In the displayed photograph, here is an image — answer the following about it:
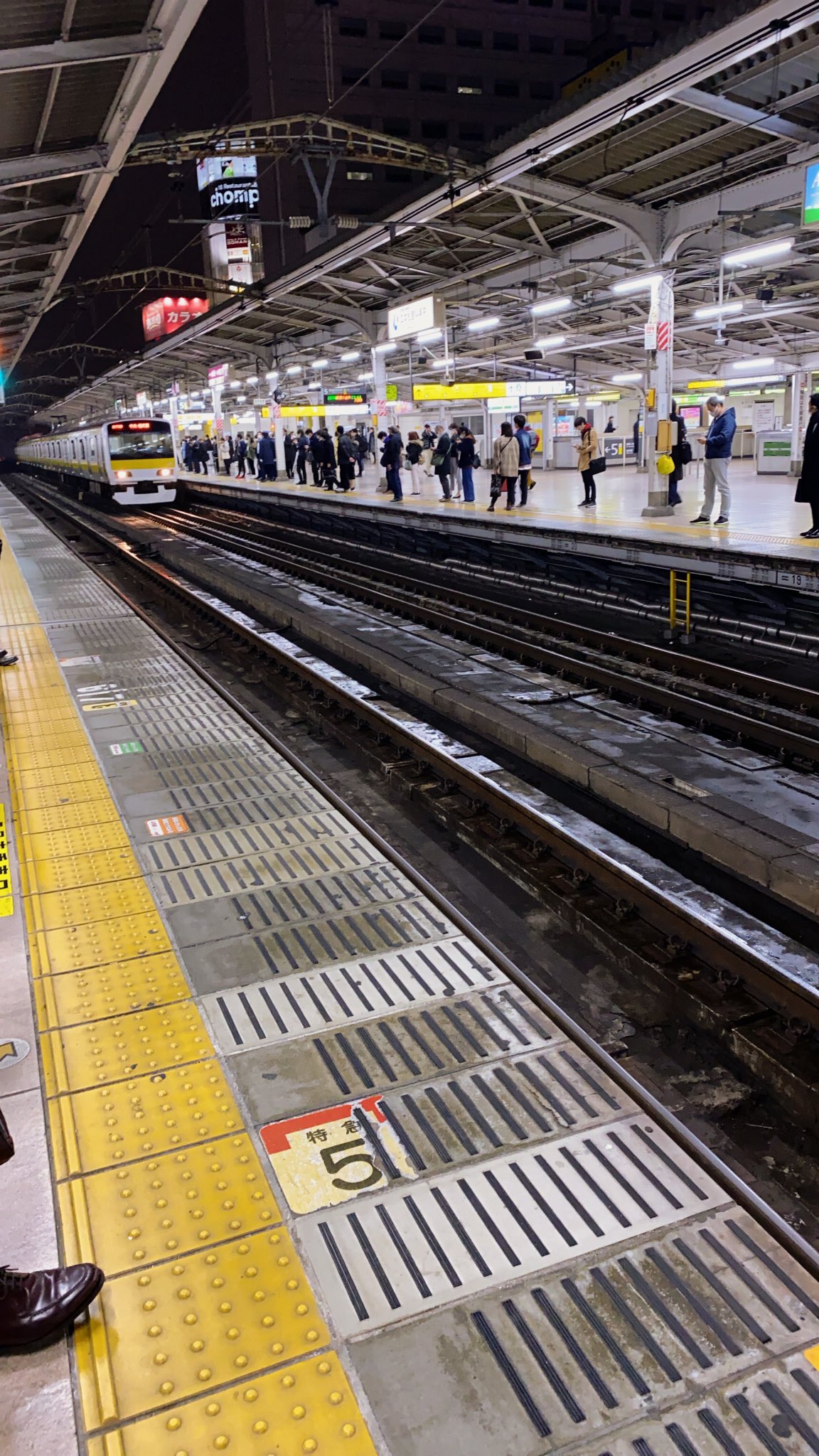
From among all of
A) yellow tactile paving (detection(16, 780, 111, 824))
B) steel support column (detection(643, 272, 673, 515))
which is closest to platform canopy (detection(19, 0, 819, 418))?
steel support column (detection(643, 272, 673, 515))

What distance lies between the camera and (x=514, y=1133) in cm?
310

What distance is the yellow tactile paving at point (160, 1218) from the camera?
2.21m

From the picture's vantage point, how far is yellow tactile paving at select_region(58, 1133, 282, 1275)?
2658mm

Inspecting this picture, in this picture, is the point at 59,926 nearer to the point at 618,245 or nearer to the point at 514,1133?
the point at 514,1133

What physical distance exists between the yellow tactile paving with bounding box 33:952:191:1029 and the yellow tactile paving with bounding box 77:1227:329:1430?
1.35 m

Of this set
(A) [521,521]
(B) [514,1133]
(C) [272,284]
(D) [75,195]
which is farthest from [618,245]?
(B) [514,1133]

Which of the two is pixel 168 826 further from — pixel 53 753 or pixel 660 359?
pixel 660 359

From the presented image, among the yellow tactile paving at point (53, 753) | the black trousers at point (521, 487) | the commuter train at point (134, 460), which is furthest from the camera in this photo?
the commuter train at point (134, 460)

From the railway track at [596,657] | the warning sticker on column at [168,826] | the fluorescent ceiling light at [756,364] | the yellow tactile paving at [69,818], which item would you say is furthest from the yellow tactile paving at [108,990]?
the fluorescent ceiling light at [756,364]

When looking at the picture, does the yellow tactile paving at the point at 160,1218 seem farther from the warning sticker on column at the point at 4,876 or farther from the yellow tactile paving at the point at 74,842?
the yellow tactile paving at the point at 74,842

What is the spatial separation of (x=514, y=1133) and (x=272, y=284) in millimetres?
22606

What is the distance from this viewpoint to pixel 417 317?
68.1 ft

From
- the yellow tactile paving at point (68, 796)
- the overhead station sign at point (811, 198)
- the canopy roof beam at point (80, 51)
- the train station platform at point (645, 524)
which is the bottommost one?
the yellow tactile paving at point (68, 796)

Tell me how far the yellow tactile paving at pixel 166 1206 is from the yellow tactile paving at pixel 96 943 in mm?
1348
